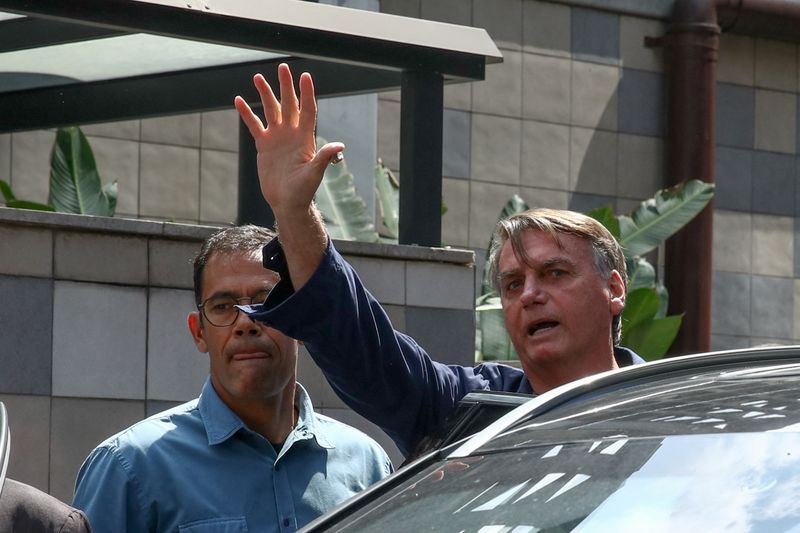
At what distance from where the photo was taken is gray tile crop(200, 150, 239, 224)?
337 inches

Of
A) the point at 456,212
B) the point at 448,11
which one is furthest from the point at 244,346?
the point at 448,11

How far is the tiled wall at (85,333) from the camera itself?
15.6ft

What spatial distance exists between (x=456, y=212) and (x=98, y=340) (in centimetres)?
472

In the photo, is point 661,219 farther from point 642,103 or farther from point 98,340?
point 98,340

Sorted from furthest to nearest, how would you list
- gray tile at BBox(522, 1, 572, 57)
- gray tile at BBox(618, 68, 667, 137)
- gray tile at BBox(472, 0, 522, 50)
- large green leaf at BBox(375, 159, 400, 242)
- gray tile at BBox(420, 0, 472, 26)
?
gray tile at BBox(618, 68, 667, 137), gray tile at BBox(522, 1, 572, 57), gray tile at BBox(472, 0, 522, 50), gray tile at BBox(420, 0, 472, 26), large green leaf at BBox(375, 159, 400, 242)

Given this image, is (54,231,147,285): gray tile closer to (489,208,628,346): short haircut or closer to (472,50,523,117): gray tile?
(489,208,628,346): short haircut

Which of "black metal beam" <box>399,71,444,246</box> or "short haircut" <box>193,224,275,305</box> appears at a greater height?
"black metal beam" <box>399,71,444,246</box>

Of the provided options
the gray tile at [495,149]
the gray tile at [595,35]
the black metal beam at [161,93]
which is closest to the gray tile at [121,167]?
the black metal beam at [161,93]

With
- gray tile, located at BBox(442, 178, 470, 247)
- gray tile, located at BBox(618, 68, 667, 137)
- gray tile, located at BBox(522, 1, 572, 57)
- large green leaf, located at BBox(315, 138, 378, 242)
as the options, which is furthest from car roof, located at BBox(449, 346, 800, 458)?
gray tile, located at BBox(618, 68, 667, 137)

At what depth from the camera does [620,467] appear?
1944mm

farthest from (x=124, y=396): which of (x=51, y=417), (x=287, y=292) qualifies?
(x=287, y=292)

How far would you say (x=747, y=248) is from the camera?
1056 cm

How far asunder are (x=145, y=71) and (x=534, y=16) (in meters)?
4.25

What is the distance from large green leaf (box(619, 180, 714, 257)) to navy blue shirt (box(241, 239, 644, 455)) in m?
5.37
